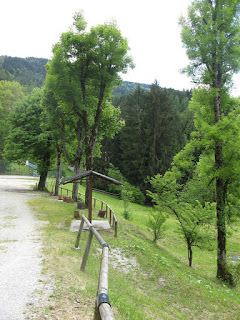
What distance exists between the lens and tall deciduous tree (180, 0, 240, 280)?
39.1ft

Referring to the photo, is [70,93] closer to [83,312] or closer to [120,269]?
[120,269]

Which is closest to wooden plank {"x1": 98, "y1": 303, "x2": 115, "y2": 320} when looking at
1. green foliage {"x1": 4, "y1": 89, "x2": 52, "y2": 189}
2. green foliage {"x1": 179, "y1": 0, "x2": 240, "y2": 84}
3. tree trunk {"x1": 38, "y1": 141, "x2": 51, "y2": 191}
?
green foliage {"x1": 179, "y1": 0, "x2": 240, "y2": 84}

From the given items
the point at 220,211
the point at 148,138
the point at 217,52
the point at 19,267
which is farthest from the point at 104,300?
the point at 148,138

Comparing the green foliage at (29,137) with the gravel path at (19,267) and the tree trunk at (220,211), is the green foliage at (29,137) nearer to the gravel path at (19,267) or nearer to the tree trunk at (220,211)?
the gravel path at (19,267)

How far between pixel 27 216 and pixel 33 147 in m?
13.8

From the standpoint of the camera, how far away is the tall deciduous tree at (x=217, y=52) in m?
11.9

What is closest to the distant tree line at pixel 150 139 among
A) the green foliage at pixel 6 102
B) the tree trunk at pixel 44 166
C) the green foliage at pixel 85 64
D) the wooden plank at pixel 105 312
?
the tree trunk at pixel 44 166

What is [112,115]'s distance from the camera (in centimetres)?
1869

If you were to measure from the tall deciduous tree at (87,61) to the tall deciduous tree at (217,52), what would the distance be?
4396 mm

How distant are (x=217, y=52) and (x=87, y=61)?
7560mm

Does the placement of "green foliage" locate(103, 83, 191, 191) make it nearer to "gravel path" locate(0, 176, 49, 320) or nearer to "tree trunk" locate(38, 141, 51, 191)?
"tree trunk" locate(38, 141, 51, 191)

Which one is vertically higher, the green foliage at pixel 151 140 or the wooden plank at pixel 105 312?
the green foliage at pixel 151 140

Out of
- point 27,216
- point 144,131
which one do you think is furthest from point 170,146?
point 27,216

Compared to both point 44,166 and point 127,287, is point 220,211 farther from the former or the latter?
point 44,166
